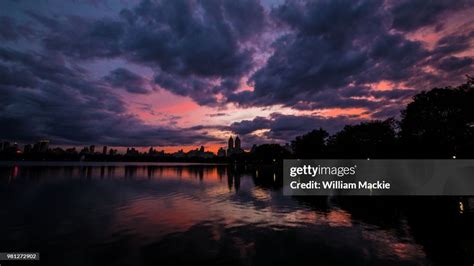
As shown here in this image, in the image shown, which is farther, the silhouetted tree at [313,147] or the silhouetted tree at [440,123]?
the silhouetted tree at [313,147]

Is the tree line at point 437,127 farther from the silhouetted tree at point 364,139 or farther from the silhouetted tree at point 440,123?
the silhouetted tree at point 364,139

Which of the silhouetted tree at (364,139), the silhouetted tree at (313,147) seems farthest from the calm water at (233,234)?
the silhouetted tree at (313,147)

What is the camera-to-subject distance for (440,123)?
42188mm

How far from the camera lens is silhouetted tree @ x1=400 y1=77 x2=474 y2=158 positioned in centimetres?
3775

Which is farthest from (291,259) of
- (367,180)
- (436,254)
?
(367,180)

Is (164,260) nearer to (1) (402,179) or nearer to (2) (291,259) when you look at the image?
(2) (291,259)

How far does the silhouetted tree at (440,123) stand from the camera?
37.8 metres

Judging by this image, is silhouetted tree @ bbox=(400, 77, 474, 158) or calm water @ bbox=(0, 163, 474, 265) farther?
silhouetted tree @ bbox=(400, 77, 474, 158)

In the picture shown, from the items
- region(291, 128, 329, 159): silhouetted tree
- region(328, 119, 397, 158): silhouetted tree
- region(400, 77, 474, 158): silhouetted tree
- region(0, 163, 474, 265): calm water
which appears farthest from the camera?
region(291, 128, 329, 159): silhouetted tree

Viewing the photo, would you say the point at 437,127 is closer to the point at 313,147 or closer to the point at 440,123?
the point at 440,123

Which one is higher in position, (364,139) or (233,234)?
(364,139)

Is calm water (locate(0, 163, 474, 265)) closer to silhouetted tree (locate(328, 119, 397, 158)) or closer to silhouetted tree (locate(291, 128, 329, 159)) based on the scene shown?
silhouetted tree (locate(328, 119, 397, 158))

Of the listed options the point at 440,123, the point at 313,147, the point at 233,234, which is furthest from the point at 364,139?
the point at 233,234

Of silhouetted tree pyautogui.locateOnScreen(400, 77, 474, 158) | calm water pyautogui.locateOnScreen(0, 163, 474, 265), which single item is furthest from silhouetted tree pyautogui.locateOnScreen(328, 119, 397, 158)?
calm water pyautogui.locateOnScreen(0, 163, 474, 265)
